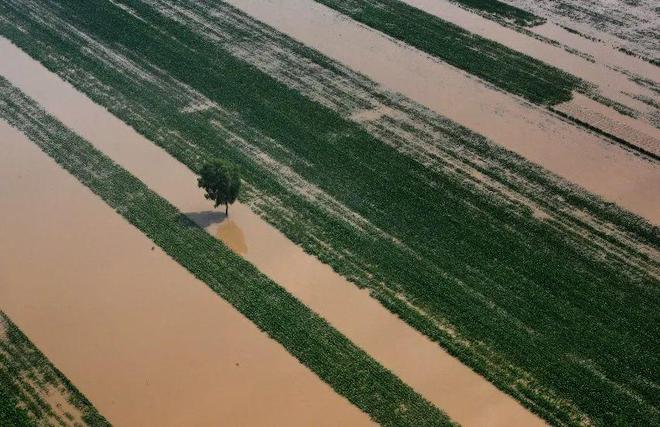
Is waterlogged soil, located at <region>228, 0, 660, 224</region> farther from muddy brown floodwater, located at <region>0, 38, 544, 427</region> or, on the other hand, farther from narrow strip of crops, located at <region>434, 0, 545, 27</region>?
muddy brown floodwater, located at <region>0, 38, 544, 427</region>

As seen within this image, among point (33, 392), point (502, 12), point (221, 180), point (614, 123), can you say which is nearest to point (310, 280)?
point (221, 180)

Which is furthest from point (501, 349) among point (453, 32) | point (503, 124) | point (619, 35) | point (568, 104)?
point (619, 35)

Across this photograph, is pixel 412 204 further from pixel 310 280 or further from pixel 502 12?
pixel 502 12

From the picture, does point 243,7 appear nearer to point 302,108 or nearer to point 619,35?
point 302,108

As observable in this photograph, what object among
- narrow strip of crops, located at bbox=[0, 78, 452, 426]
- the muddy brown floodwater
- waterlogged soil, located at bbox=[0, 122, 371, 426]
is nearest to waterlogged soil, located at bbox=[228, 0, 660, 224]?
the muddy brown floodwater

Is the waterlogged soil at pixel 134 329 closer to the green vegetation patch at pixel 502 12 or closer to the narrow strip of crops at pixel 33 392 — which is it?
the narrow strip of crops at pixel 33 392

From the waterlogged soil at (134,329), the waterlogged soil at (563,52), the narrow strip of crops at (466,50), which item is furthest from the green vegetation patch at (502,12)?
the waterlogged soil at (134,329)
